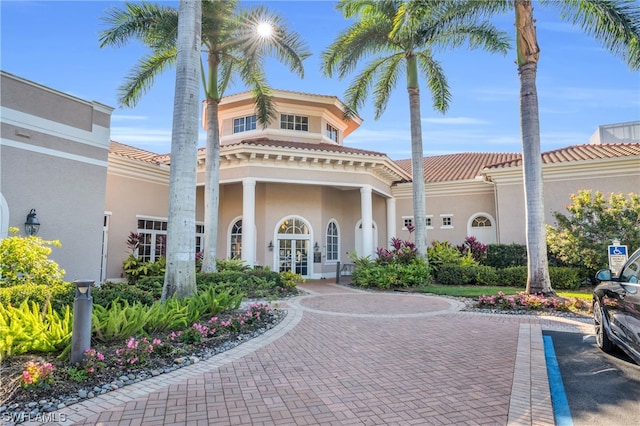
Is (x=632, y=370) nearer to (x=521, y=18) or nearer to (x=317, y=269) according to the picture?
(x=521, y=18)

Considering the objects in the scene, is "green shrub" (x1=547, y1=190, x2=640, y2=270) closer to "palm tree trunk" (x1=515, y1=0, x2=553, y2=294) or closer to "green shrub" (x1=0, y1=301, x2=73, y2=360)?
"palm tree trunk" (x1=515, y1=0, x2=553, y2=294)

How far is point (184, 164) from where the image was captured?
326 inches

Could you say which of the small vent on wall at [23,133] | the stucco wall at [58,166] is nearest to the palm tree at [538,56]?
the stucco wall at [58,166]

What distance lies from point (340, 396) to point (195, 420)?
59.5 inches

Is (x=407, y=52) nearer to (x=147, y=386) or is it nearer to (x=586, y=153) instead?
(x=586, y=153)

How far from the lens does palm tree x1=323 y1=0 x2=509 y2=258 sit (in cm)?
1420

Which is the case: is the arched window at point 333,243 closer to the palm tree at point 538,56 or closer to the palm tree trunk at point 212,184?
the palm tree trunk at point 212,184

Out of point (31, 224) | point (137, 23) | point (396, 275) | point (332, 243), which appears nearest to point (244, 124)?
point (332, 243)

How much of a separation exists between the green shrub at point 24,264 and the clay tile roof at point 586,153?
61.2 feet

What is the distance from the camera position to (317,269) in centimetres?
1883

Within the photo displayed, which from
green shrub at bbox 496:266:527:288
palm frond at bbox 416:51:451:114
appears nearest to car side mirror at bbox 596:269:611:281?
green shrub at bbox 496:266:527:288

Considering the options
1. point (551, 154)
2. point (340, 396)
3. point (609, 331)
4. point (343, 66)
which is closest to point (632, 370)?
point (609, 331)

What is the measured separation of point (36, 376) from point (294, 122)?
17.9 meters

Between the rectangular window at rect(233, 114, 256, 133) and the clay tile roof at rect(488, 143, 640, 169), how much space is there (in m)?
12.9
